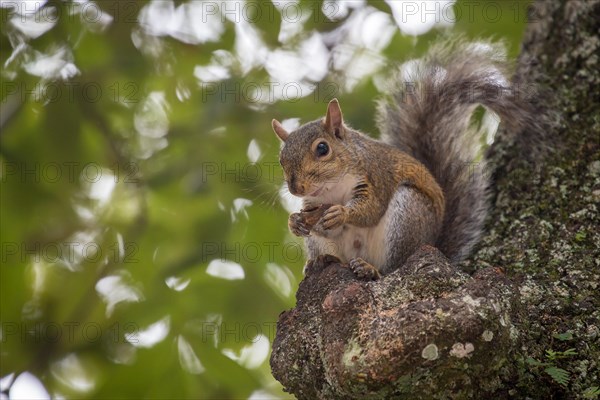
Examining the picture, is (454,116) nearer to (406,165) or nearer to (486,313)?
(406,165)

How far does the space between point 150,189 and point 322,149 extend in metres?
0.83

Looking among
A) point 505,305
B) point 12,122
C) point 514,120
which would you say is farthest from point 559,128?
point 12,122

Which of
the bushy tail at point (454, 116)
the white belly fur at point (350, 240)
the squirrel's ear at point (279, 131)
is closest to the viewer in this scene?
the bushy tail at point (454, 116)

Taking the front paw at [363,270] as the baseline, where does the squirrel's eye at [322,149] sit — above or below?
above

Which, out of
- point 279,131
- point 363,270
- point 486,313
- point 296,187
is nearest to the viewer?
point 486,313

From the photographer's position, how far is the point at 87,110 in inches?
131

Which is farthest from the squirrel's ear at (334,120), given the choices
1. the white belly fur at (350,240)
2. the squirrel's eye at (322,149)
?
the white belly fur at (350,240)

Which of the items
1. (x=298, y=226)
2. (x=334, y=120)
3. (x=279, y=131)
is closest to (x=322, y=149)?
(x=334, y=120)

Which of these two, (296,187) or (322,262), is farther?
(296,187)

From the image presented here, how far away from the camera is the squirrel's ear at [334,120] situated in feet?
10.2

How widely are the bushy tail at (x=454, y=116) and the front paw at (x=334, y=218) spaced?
38cm

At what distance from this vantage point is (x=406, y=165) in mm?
2969

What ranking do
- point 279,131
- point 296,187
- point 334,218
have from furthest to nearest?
1. point 279,131
2. point 296,187
3. point 334,218

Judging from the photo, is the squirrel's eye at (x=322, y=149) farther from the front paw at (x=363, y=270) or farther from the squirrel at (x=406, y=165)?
the front paw at (x=363, y=270)
